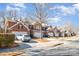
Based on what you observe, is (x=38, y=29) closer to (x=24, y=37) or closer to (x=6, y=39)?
(x=24, y=37)

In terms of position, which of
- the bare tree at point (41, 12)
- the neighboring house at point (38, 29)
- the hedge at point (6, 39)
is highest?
the bare tree at point (41, 12)

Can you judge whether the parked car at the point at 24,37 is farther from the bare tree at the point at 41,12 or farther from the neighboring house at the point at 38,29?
the bare tree at the point at 41,12

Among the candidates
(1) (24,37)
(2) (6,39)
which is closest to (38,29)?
(1) (24,37)

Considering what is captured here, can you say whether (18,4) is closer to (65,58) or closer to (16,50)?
(16,50)

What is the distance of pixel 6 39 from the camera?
114 inches

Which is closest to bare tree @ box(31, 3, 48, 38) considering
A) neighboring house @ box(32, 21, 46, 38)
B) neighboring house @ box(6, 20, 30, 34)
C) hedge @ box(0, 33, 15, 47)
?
neighboring house @ box(32, 21, 46, 38)

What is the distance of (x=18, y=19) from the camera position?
9.49ft

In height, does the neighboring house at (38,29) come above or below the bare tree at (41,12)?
below

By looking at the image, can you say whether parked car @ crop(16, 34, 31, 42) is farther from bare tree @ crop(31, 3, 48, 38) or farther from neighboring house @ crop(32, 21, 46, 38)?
bare tree @ crop(31, 3, 48, 38)

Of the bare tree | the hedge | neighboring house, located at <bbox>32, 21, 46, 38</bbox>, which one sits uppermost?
the bare tree

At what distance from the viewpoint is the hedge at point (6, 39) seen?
9.43 ft

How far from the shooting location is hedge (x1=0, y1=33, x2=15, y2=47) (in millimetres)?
2875

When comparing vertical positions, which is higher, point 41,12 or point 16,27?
point 41,12

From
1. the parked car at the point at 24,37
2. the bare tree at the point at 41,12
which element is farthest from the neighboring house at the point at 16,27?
the bare tree at the point at 41,12
